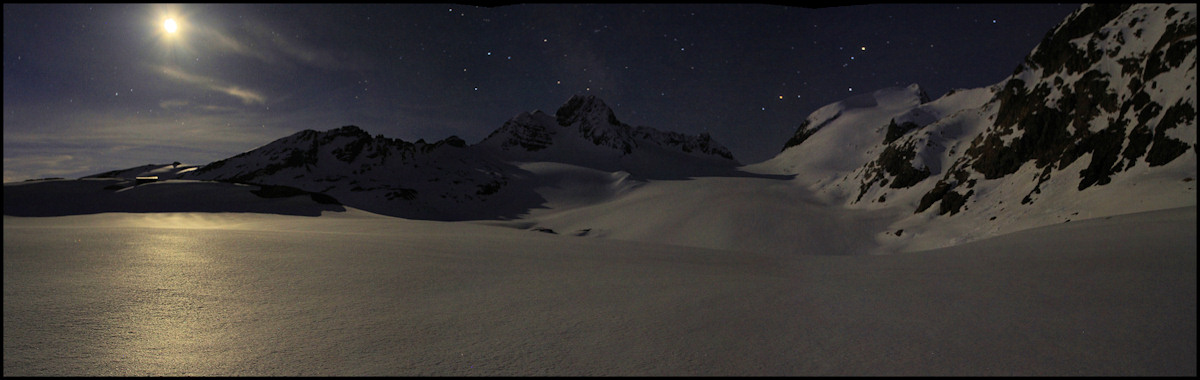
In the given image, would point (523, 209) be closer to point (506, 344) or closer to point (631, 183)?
point (631, 183)

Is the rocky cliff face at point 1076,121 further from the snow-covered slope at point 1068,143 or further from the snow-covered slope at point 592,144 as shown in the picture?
the snow-covered slope at point 592,144

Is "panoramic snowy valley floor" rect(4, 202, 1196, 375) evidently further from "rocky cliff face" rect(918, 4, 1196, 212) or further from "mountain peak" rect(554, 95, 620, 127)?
"mountain peak" rect(554, 95, 620, 127)

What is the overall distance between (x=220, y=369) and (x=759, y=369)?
2.79 m

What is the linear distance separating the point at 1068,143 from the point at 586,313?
93.3 feet

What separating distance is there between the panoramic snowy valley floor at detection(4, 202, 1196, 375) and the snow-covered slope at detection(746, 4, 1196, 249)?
37.6 feet

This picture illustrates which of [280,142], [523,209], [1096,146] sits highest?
[280,142]

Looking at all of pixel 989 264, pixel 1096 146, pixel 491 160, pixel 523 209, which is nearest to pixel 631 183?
pixel 523 209

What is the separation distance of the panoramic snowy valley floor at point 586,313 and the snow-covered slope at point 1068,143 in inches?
451

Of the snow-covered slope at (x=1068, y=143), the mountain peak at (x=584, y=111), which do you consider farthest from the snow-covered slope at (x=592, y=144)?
the snow-covered slope at (x=1068, y=143)

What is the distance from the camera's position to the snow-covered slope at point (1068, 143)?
14.0m

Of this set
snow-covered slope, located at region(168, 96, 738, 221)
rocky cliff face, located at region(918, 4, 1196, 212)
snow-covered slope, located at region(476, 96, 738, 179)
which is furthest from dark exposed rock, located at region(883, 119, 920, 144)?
rocky cliff face, located at region(918, 4, 1196, 212)

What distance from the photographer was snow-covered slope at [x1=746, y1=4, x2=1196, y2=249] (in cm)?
1403

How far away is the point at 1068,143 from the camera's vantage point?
20594 millimetres

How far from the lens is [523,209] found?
78500mm
